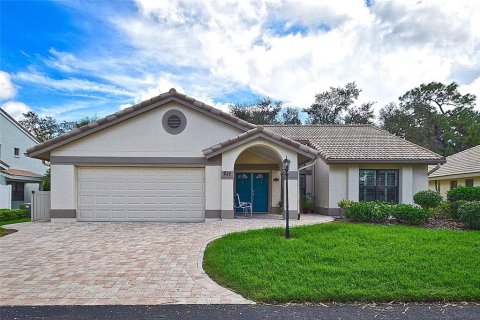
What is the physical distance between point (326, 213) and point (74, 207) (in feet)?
36.7

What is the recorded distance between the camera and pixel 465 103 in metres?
37.6

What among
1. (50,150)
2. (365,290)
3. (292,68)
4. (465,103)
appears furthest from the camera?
(465,103)

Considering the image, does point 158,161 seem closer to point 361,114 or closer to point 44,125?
point 361,114

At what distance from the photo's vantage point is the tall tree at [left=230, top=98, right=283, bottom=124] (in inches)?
1560

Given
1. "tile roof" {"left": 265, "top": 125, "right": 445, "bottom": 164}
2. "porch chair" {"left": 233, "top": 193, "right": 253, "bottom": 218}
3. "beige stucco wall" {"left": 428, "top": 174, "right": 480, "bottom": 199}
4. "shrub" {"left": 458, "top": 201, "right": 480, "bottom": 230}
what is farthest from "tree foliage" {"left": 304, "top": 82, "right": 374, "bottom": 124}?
"shrub" {"left": 458, "top": 201, "right": 480, "bottom": 230}

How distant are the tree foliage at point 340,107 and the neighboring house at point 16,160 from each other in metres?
29.9

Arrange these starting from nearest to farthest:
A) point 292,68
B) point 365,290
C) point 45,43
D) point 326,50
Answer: point 365,290
point 45,43
point 326,50
point 292,68

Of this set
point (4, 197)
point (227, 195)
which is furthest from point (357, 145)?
point (4, 197)

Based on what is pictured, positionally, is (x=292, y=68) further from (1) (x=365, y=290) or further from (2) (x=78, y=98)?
(1) (x=365, y=290)

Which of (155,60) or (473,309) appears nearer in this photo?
(473,309)

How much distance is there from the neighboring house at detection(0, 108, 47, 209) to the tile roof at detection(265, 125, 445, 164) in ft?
57.7

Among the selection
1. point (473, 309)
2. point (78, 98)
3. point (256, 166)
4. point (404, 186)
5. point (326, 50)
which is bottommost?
point (473, 309)

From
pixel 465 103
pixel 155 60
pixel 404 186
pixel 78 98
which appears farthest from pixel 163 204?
pixel 465 103

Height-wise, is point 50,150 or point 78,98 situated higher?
point 78,98
